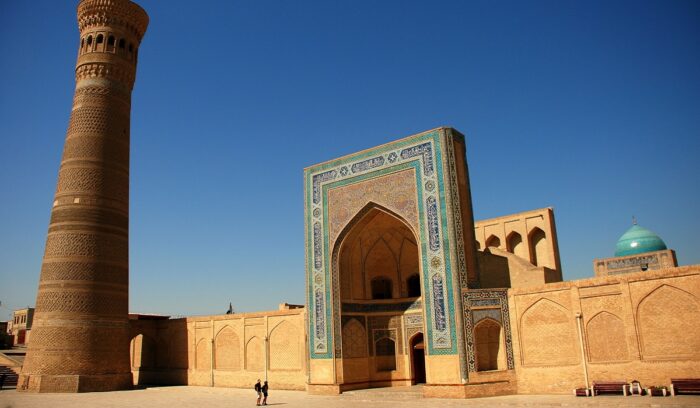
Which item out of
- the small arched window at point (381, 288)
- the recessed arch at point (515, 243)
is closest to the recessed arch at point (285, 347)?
the small arched window at point (381, 288)

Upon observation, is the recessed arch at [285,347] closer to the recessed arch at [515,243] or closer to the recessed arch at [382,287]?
the recessed arch at [382,287]

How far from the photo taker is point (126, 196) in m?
19.4

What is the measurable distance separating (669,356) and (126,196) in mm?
16882

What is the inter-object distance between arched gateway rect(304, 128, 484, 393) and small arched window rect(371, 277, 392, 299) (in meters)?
0.03

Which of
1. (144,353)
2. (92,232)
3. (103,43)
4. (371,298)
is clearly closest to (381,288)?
(371,298)

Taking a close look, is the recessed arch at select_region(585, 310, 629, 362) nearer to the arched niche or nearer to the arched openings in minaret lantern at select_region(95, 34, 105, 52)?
the arched niche

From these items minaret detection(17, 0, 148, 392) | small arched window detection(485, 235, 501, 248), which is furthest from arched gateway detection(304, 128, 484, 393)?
minaret detection(17, 0, 148, 392)

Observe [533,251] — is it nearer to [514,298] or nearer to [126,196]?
[514,298]

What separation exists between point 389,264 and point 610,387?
6.96 metres

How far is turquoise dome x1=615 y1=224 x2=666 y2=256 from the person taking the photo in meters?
24.2

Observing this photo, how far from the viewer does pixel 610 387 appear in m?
10.8

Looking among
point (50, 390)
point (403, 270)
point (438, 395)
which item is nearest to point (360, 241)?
point (403, 270)

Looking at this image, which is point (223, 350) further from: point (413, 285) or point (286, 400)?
point (413, 285)

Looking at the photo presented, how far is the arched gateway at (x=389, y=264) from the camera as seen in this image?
492 inches
